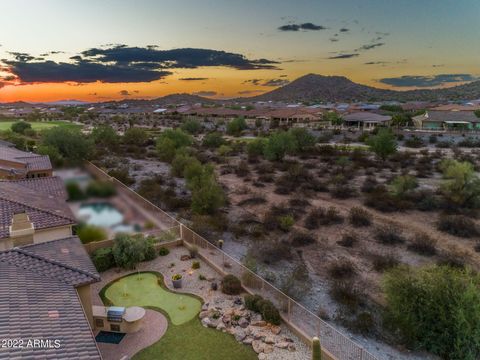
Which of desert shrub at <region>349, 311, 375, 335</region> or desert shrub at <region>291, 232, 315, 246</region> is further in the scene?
desert shrub at <region>291, 232, 315, 246</region>

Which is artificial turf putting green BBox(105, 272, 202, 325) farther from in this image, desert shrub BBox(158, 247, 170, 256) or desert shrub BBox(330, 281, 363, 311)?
desert shrub BBox(330, 281, 363, 311)

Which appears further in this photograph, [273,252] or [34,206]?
[273,252]

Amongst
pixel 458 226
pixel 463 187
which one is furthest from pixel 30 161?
pixel 463 187

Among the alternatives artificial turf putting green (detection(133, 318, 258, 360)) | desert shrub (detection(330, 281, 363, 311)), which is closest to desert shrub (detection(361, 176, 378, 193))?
desert shrub (detection(330, 281, 363, 311))

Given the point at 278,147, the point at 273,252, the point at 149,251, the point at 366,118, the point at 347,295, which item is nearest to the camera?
the point at 347,295

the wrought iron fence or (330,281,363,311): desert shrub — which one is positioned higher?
the wrought iron fence

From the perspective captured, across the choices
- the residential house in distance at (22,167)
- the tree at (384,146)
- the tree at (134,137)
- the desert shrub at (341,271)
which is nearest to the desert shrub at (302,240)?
the desert shrub at (341,271)

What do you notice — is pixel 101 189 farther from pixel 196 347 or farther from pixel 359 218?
pixel 196 347
